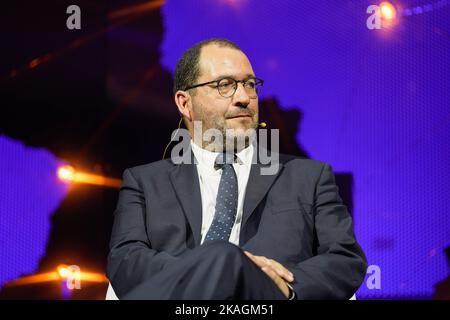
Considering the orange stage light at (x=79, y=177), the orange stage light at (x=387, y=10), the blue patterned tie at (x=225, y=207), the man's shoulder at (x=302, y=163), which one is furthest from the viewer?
the orange stage light at (x=79, y=177)

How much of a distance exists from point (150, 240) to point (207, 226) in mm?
202

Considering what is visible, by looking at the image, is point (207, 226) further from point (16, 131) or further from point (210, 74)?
point (16, 131)

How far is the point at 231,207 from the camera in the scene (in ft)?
Answer: 6.43

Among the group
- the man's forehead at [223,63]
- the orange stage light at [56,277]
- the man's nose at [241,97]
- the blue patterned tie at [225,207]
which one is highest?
→ the man's forehead at [223,63]

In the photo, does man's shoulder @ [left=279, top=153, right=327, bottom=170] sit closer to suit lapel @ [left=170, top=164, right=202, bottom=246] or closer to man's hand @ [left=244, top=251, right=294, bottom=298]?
suit lapel @ [left=170, top=164, right=202, bottom=246]

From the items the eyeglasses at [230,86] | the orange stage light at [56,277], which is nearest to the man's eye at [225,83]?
the eyeglasses at [230,86]

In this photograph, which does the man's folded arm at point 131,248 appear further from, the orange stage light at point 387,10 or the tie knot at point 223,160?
the orange stage light at point 387,10

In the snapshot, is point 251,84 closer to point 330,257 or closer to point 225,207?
point 225,207

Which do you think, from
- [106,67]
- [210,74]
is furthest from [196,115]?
[106,67]

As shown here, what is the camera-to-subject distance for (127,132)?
2.75 m

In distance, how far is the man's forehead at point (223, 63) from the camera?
2.10 m

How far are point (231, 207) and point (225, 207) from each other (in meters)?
0.02

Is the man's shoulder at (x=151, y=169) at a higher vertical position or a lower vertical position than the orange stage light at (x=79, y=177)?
lower
